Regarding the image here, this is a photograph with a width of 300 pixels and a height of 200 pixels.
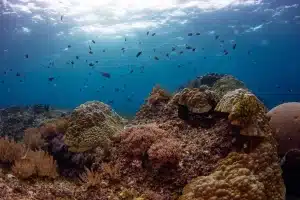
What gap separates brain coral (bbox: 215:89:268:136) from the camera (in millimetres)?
5864

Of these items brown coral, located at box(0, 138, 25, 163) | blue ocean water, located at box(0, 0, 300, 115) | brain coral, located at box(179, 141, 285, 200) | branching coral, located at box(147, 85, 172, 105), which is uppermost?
blue ocean water, located at box(0, 0, 300, 115)

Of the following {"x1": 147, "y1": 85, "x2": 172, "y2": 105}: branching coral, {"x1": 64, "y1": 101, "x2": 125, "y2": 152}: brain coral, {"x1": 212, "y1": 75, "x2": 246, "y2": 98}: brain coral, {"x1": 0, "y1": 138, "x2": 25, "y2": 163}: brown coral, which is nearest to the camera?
{"x1": 0, "y1": 138, "x2": 25, "y2": 163}: brown coral

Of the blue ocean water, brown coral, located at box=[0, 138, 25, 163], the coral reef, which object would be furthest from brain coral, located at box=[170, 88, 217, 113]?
the blue ocean water

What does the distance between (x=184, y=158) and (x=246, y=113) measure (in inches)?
67.3

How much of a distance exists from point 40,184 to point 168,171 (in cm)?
299

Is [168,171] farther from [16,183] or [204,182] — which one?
[16,183]

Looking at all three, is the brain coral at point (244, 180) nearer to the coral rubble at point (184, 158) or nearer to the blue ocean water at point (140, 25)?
the coral rubble at point (184, 158)

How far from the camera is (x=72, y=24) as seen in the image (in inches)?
1396

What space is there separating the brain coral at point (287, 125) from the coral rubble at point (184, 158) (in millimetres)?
2369

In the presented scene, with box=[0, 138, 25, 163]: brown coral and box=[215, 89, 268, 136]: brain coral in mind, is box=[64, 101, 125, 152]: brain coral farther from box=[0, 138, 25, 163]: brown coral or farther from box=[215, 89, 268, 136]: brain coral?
box=[215, 89, 268, 136]: brain coral

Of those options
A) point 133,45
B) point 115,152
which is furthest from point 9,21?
point 115,152

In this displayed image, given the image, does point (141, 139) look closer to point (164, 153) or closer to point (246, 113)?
point (164, 153)

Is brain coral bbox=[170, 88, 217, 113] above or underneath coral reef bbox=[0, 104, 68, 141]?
above

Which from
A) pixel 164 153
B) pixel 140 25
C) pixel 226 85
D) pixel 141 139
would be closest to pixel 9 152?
pixel 141 139
